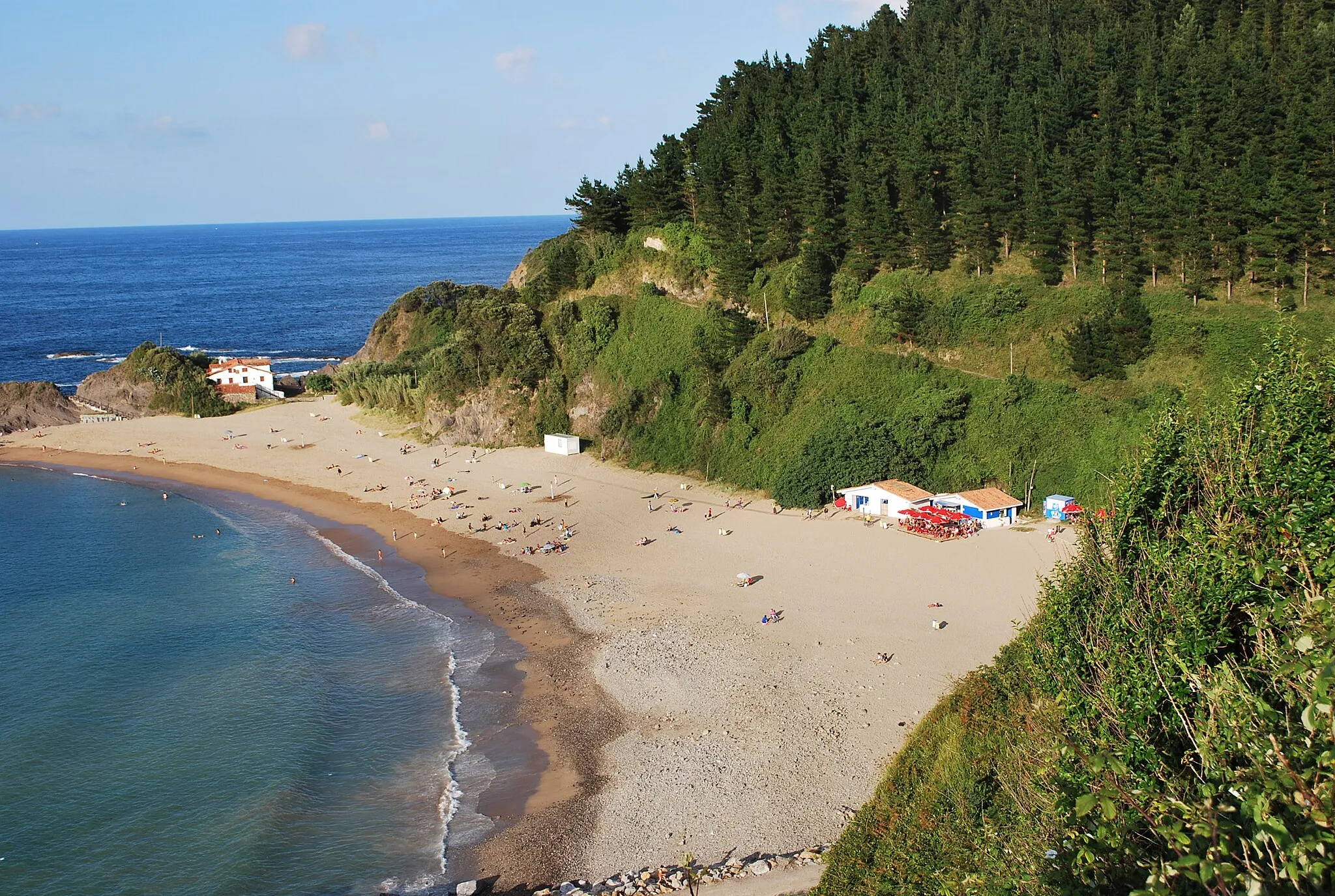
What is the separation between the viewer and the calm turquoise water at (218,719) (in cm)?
2102

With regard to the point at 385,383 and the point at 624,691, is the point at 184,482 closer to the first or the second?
the point at 385,383

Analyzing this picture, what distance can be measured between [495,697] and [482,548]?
13.0m

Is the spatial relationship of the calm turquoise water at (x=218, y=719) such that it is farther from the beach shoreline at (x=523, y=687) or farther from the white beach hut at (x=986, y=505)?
the white beach hut at (x=986, y=505)

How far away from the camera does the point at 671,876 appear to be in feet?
63.1

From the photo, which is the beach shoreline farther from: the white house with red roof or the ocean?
the white house with red roof

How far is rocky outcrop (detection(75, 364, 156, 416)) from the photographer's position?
6650 cm

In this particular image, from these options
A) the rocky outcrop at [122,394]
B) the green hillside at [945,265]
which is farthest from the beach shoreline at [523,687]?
the rocky outcrop at [122,394]

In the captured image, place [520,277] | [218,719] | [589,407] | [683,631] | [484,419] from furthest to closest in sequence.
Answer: [520,277] < [484,419] < [589,407] < [683,631] < [218,719]

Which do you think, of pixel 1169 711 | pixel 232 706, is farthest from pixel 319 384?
pixel 1169 711

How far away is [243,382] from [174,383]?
172 inches

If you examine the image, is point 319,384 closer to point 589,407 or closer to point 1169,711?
point 589,407

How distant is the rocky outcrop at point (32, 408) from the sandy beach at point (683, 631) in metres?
19.6

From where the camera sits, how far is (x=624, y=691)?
1082 inches

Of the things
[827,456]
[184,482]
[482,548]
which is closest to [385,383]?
[184,482]
